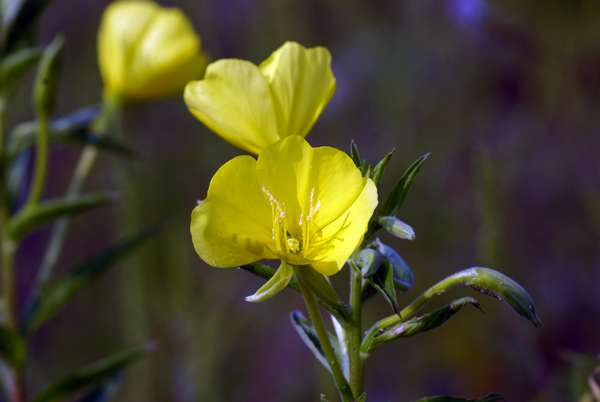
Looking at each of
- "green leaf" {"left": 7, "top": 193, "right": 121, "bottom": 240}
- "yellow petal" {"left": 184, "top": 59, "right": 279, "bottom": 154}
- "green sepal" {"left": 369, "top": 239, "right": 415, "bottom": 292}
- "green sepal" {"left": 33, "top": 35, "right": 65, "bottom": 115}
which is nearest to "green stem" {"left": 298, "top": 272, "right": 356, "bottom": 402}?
"green sepal" {"left": 369, "top": 239, "right": 415, "bottom": 292}

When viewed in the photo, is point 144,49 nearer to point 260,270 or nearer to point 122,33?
point 122,33

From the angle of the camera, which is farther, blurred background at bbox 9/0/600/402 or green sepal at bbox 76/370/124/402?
blurred background at bbox 9/0/600/402

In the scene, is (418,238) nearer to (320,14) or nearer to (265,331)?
(265,331)

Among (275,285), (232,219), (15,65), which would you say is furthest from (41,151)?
(275,285)

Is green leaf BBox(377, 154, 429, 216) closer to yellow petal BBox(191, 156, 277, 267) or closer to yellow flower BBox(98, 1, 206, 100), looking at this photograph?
yellow petal BBox(191, 156, 277, 267)

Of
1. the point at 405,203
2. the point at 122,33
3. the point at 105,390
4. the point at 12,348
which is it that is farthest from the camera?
the point at 405,203

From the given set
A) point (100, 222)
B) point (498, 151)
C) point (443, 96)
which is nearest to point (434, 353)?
point (498, 151)
